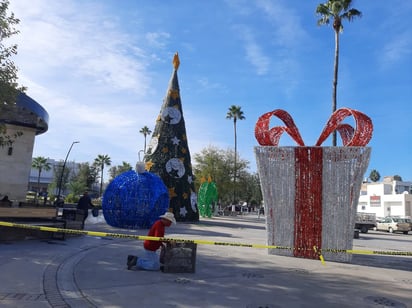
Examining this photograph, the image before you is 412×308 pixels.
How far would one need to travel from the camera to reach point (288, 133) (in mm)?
9836

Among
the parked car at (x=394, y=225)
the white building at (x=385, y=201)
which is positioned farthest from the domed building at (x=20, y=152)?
the white building at (x=385, y=201)

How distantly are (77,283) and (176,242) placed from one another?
191 centimetres

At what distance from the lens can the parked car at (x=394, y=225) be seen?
27.2 m

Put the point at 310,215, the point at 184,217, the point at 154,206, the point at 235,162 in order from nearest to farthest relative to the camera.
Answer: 1. the point at 310,215
2. the point at 154,206
3. the point at 184,217
4. the point at 235,162

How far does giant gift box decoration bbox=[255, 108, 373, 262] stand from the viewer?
29.4 ft

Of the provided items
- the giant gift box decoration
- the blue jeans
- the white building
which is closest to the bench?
the blue jeans

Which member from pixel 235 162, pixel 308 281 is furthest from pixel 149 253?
pixel 235 162

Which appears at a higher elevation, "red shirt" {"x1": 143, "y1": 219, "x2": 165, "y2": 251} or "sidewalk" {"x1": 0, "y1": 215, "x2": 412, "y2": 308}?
"red shirt" {"x1": 143, "y1": 219, "x2": 165, "y2": 251}

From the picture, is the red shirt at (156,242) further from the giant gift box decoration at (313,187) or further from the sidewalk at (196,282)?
the giant gift box decoration at (313,187)

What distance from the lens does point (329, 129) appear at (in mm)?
9453

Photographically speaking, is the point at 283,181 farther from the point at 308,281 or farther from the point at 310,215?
the point at 308,281

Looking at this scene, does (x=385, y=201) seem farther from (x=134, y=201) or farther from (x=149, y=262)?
(x=149, y=262)

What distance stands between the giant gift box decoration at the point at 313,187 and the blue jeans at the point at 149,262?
3695mm

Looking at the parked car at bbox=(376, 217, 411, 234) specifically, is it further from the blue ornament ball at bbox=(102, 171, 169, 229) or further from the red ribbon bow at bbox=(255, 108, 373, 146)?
the red ribbon bow at bbox=(255, 108, 373, 146)
